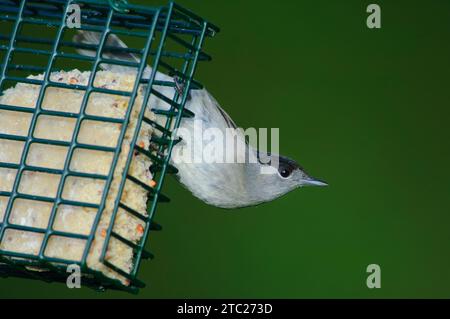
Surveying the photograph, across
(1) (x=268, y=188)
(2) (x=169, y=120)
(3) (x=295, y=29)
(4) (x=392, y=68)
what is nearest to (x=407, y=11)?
(4) (x=392, y=68)

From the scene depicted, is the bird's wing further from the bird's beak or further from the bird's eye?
the bird's beak

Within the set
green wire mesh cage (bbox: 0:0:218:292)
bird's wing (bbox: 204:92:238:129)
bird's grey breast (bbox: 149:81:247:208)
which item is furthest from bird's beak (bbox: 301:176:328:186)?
green wire mesh cage (bbox: 0:0:218:292)

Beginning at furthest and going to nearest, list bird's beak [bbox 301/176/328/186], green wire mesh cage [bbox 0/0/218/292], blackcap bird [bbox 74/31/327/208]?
bird's beak [bbox 301/176/328/186]
blackcap bird [bbox 74/31/327/208]
green wire mesh cage [bbox 0/0/218/292]

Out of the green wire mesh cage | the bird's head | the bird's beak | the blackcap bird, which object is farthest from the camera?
the bird's beak

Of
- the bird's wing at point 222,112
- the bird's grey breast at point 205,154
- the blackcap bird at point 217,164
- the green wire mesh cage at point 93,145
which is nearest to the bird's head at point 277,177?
the blackcap bird at point 217,164

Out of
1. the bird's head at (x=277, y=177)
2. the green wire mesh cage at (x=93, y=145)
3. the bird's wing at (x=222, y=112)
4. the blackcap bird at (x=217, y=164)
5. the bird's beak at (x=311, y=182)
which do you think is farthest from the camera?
the bird's beak at (x=311, y=182)

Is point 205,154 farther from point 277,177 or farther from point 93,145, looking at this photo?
point 93,145

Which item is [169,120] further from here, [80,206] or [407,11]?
[407,11]

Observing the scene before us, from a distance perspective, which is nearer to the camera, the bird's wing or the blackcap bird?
the blackcap bird

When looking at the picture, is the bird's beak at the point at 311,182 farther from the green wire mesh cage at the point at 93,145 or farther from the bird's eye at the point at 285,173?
the green wire mesh cage at the point at 93,145

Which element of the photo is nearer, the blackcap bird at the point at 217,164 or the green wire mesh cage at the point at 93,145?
the green wire mesh cage at the point at 93,145
